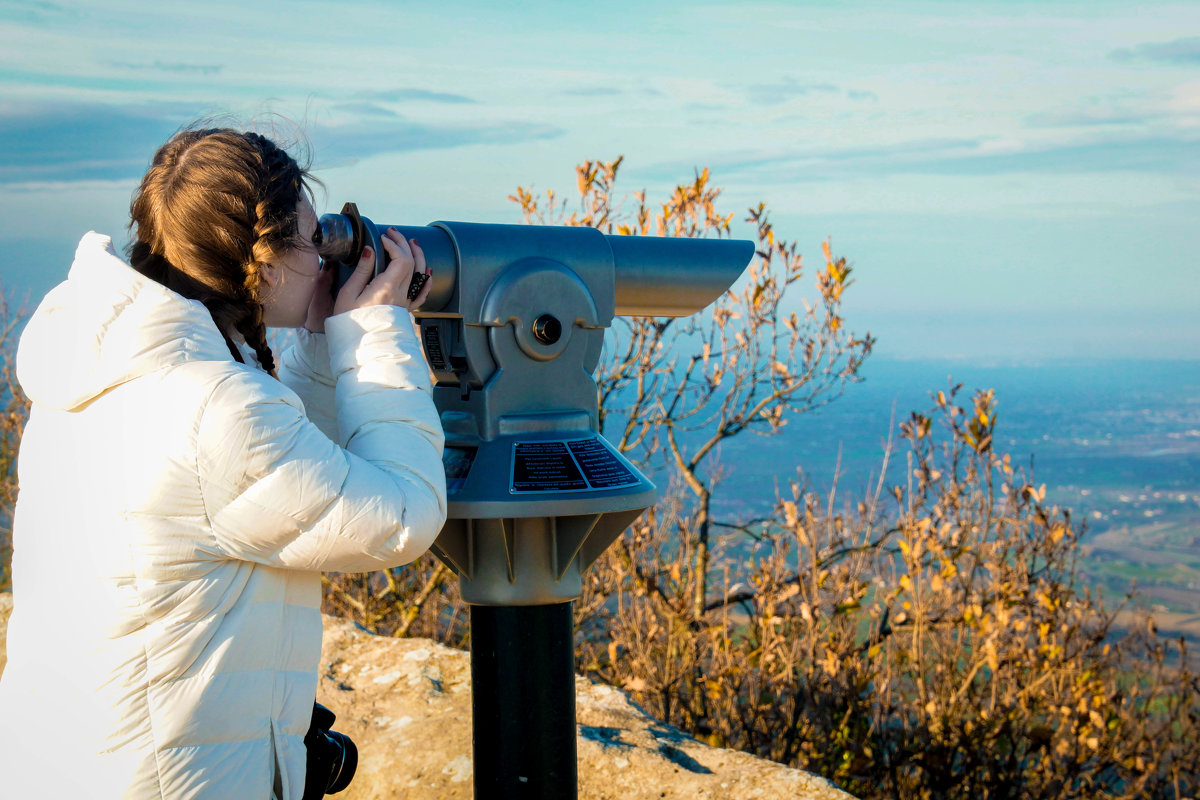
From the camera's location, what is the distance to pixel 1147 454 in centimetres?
1642

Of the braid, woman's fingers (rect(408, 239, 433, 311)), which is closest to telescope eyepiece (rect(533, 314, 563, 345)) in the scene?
woman's fingers (rect(408, 239, 433, 311))

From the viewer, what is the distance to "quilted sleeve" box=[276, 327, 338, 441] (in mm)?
1874

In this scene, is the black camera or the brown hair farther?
the black camera

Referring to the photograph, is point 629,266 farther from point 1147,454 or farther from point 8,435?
point 1147,454

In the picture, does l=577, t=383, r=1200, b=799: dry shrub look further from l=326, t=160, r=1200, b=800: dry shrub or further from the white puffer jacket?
the white puffer jacket

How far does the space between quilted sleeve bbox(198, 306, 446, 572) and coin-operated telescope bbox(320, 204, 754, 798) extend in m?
0.19

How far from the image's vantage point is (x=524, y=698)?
5.95 ft

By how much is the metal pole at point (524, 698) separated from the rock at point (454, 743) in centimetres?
76

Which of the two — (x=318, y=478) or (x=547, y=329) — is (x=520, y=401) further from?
(x=318, y=478)

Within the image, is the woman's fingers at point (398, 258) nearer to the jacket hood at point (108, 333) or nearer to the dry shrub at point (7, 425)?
the jacket hood at point (108, 333)

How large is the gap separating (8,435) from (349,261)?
5013 mm

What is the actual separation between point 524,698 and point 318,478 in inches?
23.9

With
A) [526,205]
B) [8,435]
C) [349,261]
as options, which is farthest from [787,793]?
[8,435]

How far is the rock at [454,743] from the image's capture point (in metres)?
2.53
